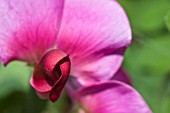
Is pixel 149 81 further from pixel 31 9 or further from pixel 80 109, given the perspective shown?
pixel 31 9

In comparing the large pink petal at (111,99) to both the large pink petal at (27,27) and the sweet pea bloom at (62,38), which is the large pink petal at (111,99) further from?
the large pink petal at (27,27)

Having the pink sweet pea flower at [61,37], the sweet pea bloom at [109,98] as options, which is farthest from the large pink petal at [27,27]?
the sweet pea bloom at [109,98]

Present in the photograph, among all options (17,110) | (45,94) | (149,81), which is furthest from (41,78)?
(149,81)

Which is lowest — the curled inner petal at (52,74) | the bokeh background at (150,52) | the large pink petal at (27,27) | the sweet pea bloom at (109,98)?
the bokeh background at (150,52)

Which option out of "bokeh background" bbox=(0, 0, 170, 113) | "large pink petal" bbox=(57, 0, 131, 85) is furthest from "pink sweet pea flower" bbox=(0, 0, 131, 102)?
"bokeh background" bbox=(0, 0, 170, 113)

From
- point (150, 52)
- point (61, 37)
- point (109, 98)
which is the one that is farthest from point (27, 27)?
point (150, 52)

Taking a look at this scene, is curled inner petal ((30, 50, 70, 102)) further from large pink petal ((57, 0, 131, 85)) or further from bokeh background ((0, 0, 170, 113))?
bokeh background ((0, 0, 170, 113))

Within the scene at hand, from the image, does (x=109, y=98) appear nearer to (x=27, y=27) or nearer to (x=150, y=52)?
(x=27, y=27)
